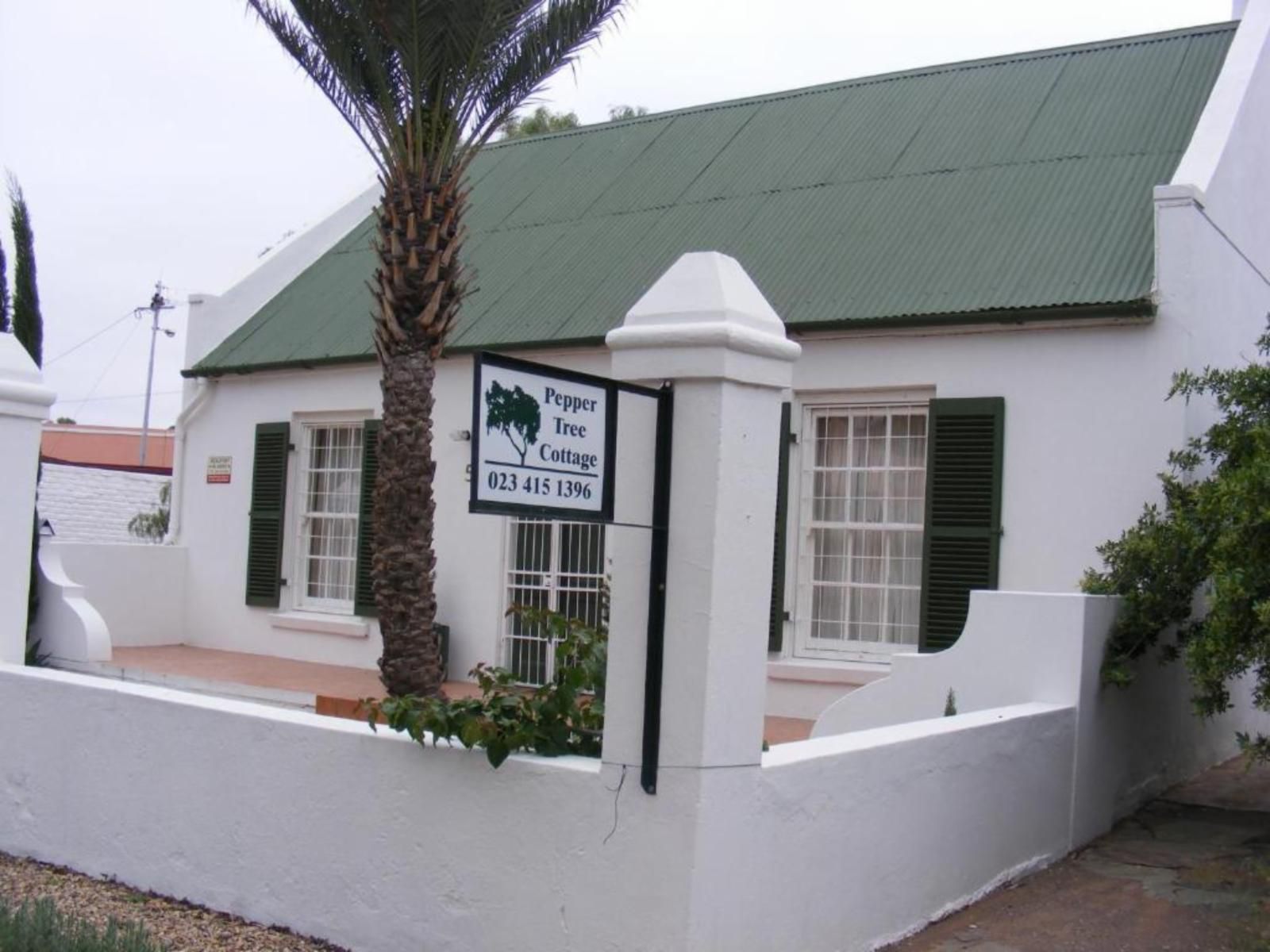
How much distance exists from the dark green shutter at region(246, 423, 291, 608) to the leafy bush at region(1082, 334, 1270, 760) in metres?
8.64

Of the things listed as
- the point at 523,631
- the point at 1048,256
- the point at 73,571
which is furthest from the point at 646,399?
the point at 73,571

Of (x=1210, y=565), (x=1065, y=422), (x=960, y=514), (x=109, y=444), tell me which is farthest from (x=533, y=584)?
(x=109, y=444)

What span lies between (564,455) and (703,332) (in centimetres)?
67

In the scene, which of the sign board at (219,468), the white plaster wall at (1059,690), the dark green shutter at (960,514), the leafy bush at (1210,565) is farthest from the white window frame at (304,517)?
the leafy bush at (1210,565)

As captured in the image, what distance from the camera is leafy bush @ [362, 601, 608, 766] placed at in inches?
213

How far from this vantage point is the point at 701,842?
4.91 meters

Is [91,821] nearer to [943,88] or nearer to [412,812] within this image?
[412,812]

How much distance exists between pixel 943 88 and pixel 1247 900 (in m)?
8.54

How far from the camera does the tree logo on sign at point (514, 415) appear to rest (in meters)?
4.66

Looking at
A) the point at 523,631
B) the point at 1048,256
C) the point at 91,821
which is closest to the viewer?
the point at 91,821

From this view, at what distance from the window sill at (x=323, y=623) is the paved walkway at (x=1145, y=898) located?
24.6 ft

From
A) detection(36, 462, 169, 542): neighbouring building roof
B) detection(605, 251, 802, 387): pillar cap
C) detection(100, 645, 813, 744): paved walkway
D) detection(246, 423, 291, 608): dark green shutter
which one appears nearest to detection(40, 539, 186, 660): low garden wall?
detection(100, 645, 813, 744): paved walkway

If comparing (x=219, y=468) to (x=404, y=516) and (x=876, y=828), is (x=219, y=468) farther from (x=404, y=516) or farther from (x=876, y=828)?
(x=876, y=828)

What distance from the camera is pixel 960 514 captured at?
10070 millimetres
